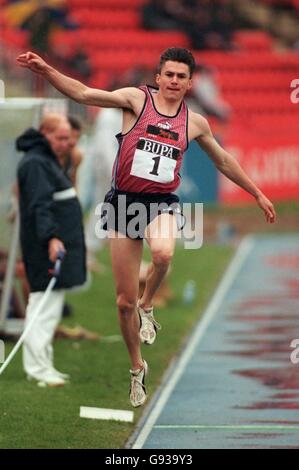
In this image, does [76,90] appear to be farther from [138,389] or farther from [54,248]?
[54,248]

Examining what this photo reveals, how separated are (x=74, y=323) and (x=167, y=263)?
6.08 m

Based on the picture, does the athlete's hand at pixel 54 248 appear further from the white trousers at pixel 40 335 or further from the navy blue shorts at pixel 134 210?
the navy blue shorts at pixel 134 210

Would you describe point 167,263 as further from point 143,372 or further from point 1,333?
point 1,333

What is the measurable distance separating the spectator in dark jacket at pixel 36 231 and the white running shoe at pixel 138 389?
2.03m

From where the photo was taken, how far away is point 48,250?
36.6 feet

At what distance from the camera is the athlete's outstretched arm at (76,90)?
827 centimetres

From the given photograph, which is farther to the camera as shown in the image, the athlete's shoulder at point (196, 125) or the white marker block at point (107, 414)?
the white marker block at point (107, 414)

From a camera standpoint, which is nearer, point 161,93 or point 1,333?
point 161,93

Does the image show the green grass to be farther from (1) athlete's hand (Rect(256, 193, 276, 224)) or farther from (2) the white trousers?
(1) athlete's hand (Rect(256, 193, 276, 224))

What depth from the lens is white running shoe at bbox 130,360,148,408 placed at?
9416mm

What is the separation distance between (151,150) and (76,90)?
2.28 ft

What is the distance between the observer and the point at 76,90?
8625mm

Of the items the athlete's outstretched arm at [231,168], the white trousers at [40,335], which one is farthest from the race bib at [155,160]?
the white trousers at [40,335]
